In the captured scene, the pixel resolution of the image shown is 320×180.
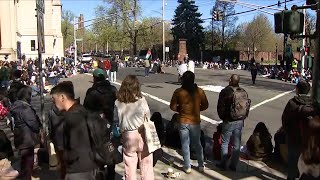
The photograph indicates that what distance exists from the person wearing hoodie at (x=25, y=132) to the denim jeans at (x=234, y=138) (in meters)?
3.04

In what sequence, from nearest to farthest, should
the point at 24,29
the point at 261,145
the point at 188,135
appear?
the point at 188,135 < the point at 261,145 < the point at 24,29

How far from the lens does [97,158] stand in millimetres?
3957

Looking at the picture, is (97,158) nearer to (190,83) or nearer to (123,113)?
(123,113)

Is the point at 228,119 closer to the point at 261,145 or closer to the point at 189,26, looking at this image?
the point at 261,145

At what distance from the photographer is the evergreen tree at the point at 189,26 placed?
68938mm

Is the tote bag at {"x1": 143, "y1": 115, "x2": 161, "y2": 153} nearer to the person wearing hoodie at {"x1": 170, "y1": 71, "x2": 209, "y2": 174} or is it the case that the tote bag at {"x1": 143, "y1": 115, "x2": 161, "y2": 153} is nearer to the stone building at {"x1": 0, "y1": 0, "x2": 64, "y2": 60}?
the person wearing hoodie at {"x1": 170, "y1": 71, "x2": 209, "y2": 174}

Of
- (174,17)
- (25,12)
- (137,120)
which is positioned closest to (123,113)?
(137,120)

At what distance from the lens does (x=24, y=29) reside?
56312 millimetres

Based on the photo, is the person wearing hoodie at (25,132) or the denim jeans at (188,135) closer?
the person wearing hoodie at (25,132)

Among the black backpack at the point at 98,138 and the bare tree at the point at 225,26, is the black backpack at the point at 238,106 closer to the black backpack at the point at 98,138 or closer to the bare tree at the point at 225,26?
the black backpack at the point at 98,138

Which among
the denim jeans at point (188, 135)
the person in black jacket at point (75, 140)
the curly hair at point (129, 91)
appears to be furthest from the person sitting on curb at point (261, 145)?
the person in black jacket at point (75, 140)

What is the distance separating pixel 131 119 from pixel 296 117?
2.28 m

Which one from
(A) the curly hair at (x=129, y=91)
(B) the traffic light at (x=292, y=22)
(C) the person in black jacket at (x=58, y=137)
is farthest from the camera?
(B) the traffic light at (x=292, y=22)

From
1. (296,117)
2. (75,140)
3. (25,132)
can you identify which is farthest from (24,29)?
(75,140)
